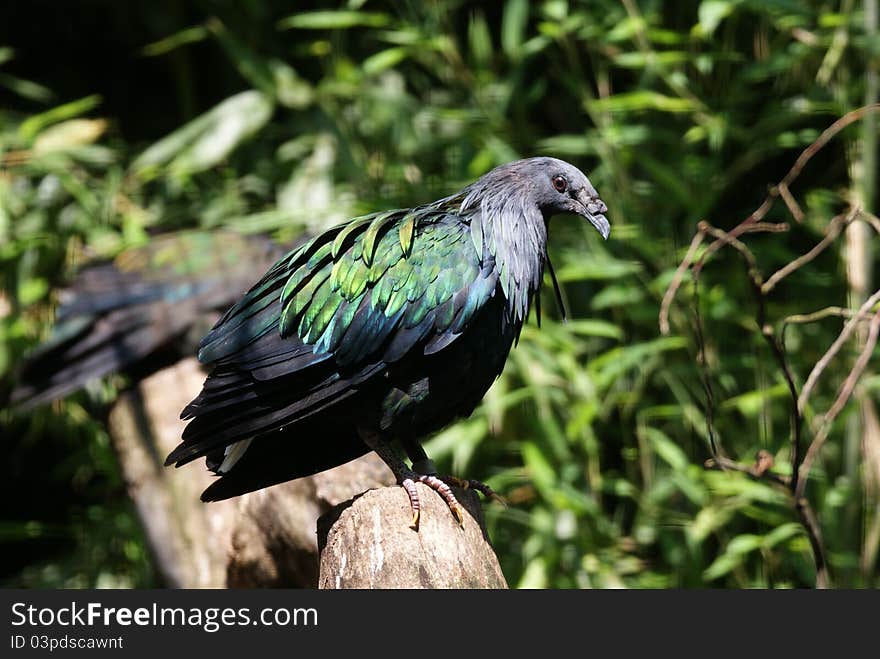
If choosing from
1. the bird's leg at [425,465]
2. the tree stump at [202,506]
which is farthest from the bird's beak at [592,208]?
the tree stump at [202,506]

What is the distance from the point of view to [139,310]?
4.55 m

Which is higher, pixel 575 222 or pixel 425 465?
pixel 575 222

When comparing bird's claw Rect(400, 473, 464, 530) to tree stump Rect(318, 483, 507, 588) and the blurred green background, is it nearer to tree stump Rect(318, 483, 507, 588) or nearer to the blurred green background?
tree stump Rect(318, 483, 507, 588)

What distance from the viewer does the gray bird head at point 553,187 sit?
317 centimetres

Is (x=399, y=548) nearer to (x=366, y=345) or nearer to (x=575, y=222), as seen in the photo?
(x=366, y=345)

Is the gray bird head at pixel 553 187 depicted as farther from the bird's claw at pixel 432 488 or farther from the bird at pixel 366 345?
the bird's claw at pixel 432 488

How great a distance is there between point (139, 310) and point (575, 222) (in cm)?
183

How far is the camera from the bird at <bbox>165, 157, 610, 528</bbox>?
2891mm

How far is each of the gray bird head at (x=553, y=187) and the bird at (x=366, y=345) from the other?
67 mm

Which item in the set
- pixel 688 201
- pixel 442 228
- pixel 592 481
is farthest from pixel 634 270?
pixel 442 228

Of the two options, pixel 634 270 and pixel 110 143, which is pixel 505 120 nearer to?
pixel 634 270

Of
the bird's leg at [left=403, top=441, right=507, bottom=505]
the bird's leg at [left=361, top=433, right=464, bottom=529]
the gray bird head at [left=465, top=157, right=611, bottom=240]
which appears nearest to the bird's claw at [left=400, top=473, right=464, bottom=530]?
the bird's leg at [left=361, top=433, right=464, bottom=529]

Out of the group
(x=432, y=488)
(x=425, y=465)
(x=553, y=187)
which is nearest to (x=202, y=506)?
(x=425, y=465)

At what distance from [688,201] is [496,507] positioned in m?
1.45
